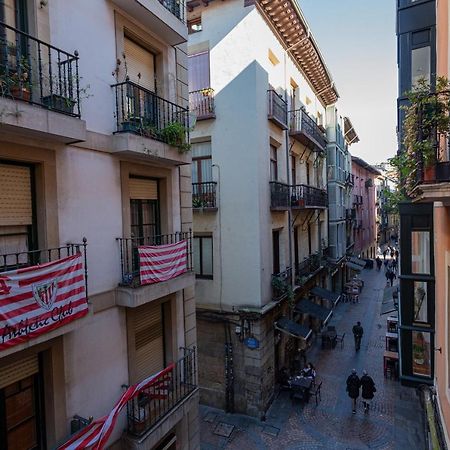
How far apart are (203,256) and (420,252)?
7888mm

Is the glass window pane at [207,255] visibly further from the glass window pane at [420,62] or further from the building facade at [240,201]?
the glass window pane at [420,62]

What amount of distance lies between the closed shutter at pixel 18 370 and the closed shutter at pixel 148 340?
6.95ft

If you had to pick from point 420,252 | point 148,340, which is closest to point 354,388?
point 420,252

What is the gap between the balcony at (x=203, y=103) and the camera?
13.6 m

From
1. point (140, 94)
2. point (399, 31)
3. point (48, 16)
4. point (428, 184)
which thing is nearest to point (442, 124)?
point (428, 184)

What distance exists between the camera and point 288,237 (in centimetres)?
1622

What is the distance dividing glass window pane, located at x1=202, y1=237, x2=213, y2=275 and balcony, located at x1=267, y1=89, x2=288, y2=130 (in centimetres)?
562

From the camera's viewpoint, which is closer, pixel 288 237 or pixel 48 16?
pixel 48 16

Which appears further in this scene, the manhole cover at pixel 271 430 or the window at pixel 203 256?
the window at pixel 203 256

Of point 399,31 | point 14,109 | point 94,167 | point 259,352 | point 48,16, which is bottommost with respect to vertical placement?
point 259,352

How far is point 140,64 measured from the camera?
293 inches

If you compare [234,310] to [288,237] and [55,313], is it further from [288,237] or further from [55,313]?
[55,313]

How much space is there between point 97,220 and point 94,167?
36.8 inches

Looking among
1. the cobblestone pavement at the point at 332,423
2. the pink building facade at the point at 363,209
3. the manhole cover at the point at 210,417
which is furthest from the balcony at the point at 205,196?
the pink building facade at the point at 363,209
